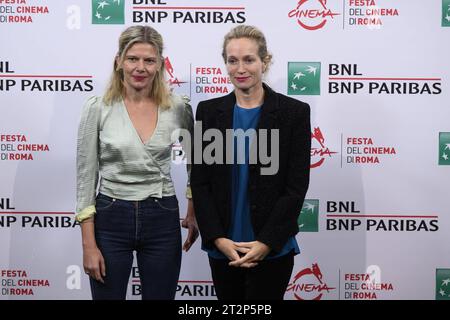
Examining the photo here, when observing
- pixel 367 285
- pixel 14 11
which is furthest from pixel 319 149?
pixel 14 11

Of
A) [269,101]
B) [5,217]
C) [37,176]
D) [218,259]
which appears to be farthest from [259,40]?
[5,217]

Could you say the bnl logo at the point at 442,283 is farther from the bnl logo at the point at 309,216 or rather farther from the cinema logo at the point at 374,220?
the bnl logo at the point at 309,216

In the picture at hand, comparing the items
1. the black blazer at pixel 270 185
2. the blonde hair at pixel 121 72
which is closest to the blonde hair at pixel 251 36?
the black blazer at pixel 270 185

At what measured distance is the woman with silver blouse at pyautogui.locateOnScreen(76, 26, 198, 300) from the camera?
7.45 ft

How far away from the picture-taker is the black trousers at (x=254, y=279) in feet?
7.05

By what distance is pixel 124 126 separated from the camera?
2.28m

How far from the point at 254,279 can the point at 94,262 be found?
62 cm

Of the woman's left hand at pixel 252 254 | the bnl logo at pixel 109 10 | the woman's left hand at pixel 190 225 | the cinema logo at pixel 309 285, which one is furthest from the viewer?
the cinema logo at pixel 309 285

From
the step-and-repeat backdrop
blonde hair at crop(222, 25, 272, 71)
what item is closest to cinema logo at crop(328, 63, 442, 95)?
the step-and-repeat backdrop

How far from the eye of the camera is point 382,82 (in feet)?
10.3

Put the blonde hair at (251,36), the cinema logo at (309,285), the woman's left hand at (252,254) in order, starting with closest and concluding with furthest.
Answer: the woman's left hand at (252,254) → the blonde hair at (251,36) → the cinema logo at (309,285)

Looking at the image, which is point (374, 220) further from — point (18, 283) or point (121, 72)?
point (18, 283)

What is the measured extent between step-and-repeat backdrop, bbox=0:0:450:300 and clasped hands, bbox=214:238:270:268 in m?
1.05

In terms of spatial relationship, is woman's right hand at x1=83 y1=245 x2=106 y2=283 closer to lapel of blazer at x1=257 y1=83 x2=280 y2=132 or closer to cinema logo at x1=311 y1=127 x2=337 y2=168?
lapel of blazer at x1=257 y1=83 x2=280 y2=132
